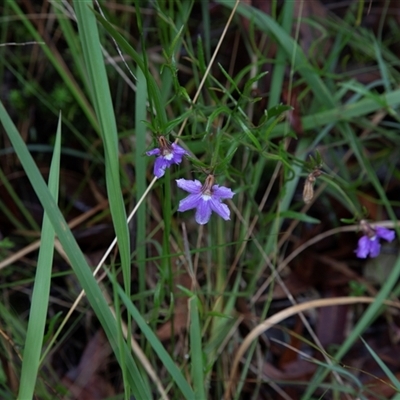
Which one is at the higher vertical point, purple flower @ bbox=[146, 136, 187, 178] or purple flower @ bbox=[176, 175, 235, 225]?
purple flower @ bbox=[146, 136, 187, 178]

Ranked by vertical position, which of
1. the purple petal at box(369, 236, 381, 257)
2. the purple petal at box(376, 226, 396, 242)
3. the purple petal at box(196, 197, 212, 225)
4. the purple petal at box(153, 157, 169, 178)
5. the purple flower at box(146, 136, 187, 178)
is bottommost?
the purple petal at box(369, 236, 381, 257)

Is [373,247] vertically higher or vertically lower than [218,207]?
lower

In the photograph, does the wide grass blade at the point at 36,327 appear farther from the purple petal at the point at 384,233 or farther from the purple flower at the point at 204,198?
the purple petal at the point at 384,233

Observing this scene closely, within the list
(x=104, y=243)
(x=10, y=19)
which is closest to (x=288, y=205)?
A: (x=104, y=243)

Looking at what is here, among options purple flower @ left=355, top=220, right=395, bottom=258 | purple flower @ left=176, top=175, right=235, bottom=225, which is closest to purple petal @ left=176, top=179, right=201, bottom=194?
purple flower @ left=176, top=175, right=235, bottom=225

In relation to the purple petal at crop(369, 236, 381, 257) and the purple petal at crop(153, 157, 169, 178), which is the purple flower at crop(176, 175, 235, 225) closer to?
the purple petal at crop(153, 157, 169, 178)

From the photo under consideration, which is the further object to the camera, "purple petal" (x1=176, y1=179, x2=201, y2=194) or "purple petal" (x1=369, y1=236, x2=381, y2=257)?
"purple petal" (x1=369, y1=236, x2=381, y2=257)

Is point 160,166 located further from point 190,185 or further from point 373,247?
point 373,247

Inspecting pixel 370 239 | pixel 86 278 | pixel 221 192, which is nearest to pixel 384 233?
pixel 370 239

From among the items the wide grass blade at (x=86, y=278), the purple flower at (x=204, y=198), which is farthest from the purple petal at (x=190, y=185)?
the wide grass blade at (x=86, y=278)
